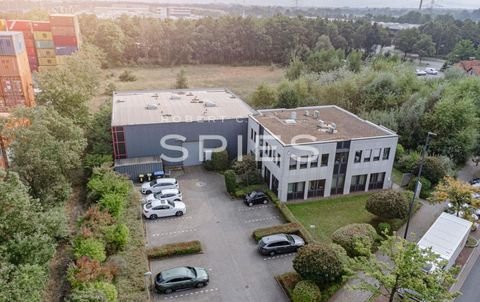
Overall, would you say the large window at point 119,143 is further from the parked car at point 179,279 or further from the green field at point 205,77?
the green field at point 205,77

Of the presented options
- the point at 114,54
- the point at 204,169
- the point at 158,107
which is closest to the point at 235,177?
the point at 204,169

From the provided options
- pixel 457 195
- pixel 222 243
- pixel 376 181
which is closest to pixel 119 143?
pixel 222 243

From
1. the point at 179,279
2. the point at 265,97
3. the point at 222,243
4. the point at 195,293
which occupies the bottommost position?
the point at 222,243

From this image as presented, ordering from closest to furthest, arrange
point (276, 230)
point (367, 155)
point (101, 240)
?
point (101, 240)
point (276, 230)
point (367, 155)

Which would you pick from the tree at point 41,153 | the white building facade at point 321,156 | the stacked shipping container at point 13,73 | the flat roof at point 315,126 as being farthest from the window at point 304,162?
the stacked shipping container at point 13,73

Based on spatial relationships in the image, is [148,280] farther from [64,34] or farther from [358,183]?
[64,34]

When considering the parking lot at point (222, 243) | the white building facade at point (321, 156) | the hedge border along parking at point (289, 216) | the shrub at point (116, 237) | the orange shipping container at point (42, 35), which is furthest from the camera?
the orange shipping container at point (42, 35)
